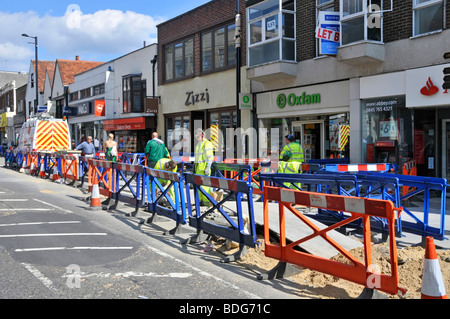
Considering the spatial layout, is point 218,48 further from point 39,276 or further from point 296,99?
point 39,276

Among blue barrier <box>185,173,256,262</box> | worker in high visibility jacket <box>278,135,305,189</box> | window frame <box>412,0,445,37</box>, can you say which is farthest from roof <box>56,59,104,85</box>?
blue barrier <box>185,173,256,262</box>

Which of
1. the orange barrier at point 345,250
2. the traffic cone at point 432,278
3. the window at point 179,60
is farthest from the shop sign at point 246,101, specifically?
the traffic cone at point 432,278

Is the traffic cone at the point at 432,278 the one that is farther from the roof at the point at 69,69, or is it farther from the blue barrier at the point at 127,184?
the roof at the point at 69,69

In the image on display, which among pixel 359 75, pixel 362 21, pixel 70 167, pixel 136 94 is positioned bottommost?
pixel 70 167

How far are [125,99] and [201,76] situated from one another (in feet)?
28.7

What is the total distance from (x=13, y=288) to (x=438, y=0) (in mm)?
12298

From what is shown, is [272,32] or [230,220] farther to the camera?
[272,32]

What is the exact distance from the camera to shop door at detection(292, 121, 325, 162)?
55.6 ft

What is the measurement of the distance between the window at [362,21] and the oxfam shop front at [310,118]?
1719 millimetres

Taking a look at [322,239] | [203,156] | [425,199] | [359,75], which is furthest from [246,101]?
[322,239]

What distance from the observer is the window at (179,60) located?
23.7 meters

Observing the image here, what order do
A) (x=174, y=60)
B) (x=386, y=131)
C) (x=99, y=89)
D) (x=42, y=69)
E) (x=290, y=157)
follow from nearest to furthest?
(x=290, y=157) → (x=386, y=131) → (x=174, y=60) → (x=99, y=89) → (x=42, y=69)

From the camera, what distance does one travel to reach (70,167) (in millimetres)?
16656

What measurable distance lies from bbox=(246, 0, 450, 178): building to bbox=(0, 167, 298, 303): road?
7949mm
